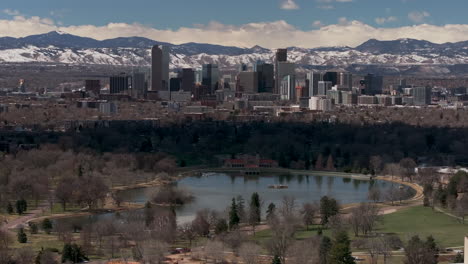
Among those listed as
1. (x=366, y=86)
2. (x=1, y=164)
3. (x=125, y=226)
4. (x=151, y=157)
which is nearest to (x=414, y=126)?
(x=151, y=157)

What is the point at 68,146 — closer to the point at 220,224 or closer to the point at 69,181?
the point at 69,181

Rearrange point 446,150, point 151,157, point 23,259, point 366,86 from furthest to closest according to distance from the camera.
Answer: point 366,86, point 446,150, point 151,157, point 23,259

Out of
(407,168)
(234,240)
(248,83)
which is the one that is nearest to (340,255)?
(234,240)

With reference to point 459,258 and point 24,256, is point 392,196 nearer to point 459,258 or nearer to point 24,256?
point 459,258

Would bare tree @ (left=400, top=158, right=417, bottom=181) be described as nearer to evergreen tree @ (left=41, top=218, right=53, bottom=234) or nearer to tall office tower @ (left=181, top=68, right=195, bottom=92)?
evergreen tree @ (left=41, top=218, right=53, bottom=234)

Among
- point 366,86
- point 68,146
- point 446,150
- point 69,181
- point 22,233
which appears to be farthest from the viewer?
point 366,86

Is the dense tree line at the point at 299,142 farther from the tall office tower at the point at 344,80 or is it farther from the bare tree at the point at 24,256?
the tall office tower at the point at 344,80

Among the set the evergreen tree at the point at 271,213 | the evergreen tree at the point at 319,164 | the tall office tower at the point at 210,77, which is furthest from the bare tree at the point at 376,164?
the tall office tower at the point at 210,77
